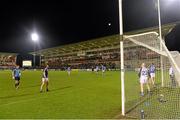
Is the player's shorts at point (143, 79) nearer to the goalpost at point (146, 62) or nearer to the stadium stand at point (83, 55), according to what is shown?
the goalpost at point (146, 62)

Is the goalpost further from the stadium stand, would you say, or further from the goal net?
the stadium stand

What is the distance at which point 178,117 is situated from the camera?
9367mm

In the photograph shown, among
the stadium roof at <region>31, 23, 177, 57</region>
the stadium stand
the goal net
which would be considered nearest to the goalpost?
the goal net

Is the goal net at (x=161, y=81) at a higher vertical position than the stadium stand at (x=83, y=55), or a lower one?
lower

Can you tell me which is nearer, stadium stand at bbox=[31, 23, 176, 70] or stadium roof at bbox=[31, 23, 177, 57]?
stadium stand at bbox=[31, 23, 176, 70]

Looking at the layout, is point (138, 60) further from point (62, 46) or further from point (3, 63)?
point (3, 63)

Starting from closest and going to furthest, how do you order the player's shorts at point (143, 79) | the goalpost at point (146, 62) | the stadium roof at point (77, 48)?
the goalpost at point (146, 62) → the player's shorts at point (143, 79) → the stadium roof at point (77, 48)

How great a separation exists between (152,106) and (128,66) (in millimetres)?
1994

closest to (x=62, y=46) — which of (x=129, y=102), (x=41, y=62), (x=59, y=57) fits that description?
(x=59, y=57)

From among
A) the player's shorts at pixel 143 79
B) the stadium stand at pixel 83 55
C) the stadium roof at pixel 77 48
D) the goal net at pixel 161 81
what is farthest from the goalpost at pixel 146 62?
the stadium roof at pixel 77 48

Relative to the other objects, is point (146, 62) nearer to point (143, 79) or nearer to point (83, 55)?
point (143, 79)

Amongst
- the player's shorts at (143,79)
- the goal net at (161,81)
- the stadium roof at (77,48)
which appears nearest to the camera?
the goal net at (161,81)

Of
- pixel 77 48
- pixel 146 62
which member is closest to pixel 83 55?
pixel 77 48

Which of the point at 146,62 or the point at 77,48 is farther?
the point at 77,48
